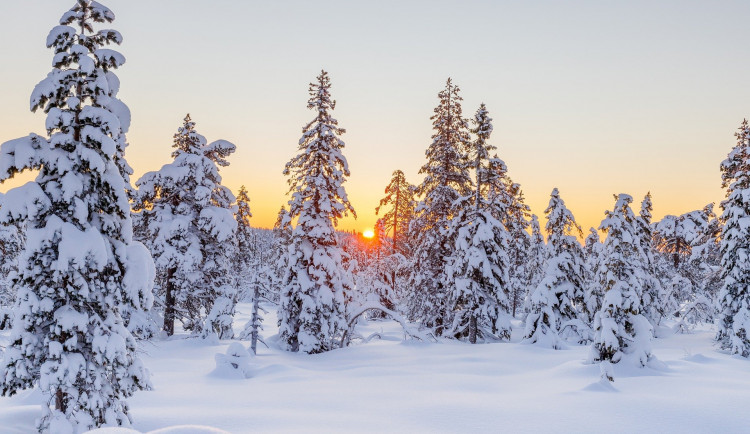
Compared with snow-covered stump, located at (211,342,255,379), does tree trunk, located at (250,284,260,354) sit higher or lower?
higher

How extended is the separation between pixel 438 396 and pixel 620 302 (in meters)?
8.05

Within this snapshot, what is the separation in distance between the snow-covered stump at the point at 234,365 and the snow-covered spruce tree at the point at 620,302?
41.4 ft

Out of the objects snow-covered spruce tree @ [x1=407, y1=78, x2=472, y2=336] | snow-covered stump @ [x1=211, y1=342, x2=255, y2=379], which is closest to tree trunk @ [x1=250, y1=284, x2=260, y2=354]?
snow-covered stump @ [x1=211, y1=342, x2=255, y2=379]

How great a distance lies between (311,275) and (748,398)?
17250 millimetres

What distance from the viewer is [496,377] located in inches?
642

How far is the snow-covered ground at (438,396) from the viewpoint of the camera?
10.2m

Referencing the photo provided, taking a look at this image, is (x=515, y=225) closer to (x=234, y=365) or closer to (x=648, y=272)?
(x=648, y=272)

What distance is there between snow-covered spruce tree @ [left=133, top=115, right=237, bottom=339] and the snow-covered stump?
321 inches

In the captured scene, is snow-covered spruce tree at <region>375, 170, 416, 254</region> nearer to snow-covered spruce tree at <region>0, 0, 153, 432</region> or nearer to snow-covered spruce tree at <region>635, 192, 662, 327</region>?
snow-covered spruce tree at <region>635, 192, 662, 327</region>

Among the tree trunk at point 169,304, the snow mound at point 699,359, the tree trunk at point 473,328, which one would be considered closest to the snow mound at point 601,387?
the snow mound at point 699,359

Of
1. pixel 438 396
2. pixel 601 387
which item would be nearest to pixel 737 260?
pixel 601 387

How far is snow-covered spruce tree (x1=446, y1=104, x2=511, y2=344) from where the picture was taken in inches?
975

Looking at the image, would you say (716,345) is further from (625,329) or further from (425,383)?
(425,383)

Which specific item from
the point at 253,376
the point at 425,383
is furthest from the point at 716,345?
the point at 253,376
